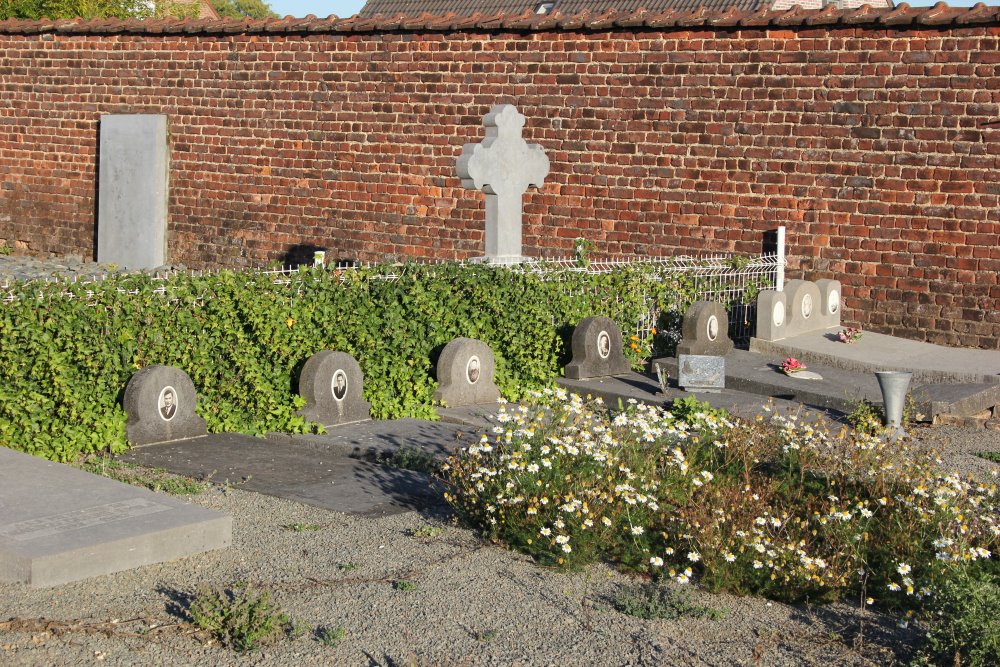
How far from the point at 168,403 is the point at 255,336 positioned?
88 centimetres

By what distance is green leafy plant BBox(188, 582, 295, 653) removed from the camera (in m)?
4.49

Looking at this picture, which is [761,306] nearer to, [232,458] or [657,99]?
[657,99]

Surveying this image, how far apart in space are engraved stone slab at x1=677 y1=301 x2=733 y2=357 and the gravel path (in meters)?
5.41

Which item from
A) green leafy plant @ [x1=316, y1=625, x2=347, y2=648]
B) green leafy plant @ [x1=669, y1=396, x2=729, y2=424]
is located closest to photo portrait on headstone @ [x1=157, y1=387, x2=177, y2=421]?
green leafy plant @ [x1=669, y1=396, x2=729, y2=424]

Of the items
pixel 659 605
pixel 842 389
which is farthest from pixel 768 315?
pixel 659 605

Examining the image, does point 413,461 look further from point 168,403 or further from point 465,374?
point 465,374

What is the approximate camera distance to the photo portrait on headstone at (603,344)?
10453mm

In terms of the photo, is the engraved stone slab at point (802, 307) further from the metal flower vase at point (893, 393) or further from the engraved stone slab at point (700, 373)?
the metal flower vase at point (893, 393)

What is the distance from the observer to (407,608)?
16.4 ft

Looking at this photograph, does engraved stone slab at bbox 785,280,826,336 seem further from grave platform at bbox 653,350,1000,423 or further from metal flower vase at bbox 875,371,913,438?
metal flower vase at bbox 875,371,913,438

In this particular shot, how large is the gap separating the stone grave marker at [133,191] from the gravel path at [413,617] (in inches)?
540

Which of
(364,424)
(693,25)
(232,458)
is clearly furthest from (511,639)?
(693,25)

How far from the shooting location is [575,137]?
15.0m

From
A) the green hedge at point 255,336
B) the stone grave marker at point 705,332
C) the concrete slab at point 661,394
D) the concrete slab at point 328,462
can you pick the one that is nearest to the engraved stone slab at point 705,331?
the stone grave marker at point 705,332
